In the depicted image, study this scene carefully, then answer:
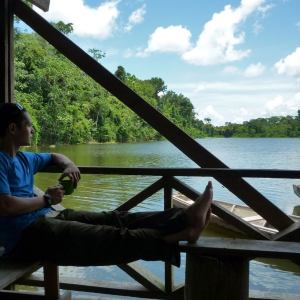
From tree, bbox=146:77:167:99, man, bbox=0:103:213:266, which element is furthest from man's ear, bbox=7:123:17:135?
tree, bbox=146:77:167:99

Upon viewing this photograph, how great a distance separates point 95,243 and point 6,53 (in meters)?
1.38

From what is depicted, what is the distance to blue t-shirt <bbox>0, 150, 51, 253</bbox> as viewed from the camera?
1.43 meters

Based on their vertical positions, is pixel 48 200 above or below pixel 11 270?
above

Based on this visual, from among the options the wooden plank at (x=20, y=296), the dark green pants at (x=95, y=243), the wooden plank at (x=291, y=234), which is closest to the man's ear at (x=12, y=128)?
the dark green pants at (x=95, y=243)

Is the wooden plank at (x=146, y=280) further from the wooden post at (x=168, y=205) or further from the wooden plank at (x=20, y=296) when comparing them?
the wooden plank at (x=20, y=296)

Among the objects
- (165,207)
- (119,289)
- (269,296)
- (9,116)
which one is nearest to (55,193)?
(9,116)

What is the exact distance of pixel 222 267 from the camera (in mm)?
1348

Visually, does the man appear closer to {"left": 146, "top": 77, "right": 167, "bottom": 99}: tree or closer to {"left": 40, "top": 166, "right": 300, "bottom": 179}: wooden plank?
{"left": 40, "top": 166, "right": 300, "bottom": 179}: wooden plank

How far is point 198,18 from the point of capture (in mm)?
48469

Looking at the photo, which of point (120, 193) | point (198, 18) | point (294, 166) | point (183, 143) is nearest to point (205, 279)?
point (183, 143)

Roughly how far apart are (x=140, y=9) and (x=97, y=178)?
4010 centimetres

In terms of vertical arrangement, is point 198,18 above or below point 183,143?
above

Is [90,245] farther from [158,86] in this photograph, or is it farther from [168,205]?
[158,86]

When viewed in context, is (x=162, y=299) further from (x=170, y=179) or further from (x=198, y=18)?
(x=198, y=18)
